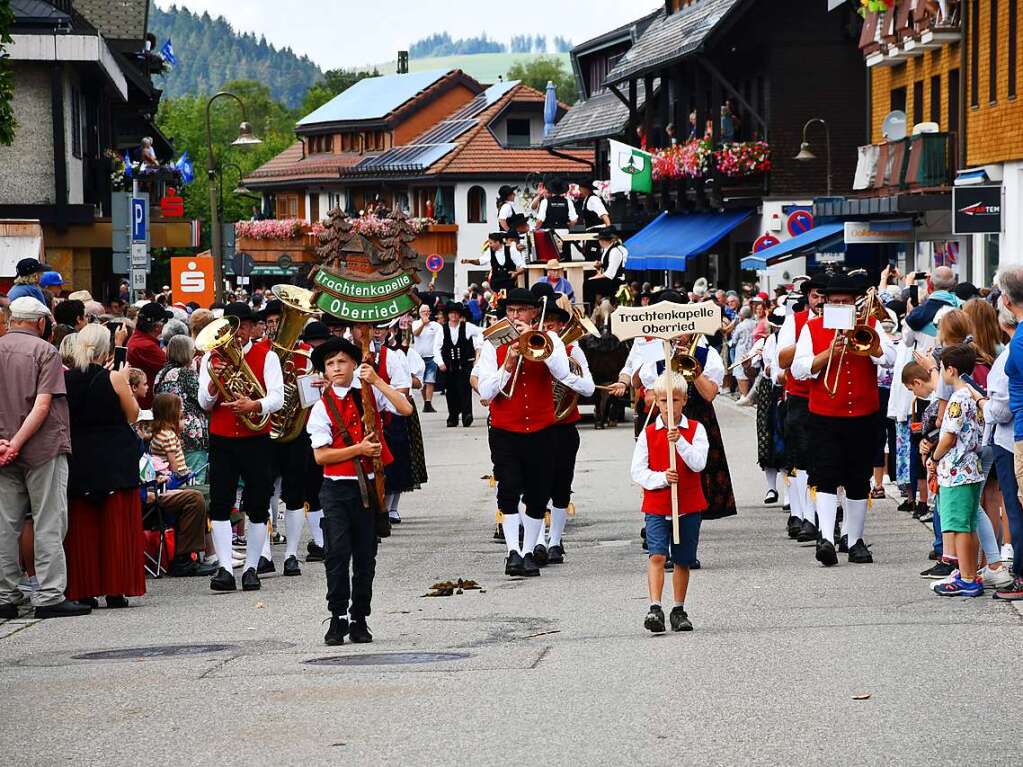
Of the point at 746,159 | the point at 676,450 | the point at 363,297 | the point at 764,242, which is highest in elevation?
the point at 746,159

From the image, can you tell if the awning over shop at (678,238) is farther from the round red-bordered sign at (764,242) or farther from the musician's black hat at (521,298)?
the musician's black hat at (521,298)

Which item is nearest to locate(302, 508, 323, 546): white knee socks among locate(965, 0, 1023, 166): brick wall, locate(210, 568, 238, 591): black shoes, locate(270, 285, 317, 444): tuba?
locate(270, 285, 317, 444): tuba

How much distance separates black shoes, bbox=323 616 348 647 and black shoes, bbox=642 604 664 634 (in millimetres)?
1619

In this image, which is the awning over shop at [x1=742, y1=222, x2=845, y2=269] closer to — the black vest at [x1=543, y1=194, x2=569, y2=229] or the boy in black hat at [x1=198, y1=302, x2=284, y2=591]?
the black vest at [x1=543, y1=194, x2=569, y2=229]

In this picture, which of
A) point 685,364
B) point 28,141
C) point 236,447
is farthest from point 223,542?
point 28,141

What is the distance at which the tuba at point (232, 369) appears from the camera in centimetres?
1285

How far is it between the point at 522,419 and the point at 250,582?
2.20 meters

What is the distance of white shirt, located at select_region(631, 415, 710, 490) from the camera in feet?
34.8

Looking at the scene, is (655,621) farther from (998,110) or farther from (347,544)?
(998,110)

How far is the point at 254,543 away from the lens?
43.1 ft

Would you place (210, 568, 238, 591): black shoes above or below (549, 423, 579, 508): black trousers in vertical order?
below

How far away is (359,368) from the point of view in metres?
10.6

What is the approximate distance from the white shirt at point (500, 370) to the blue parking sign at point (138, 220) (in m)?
11.9

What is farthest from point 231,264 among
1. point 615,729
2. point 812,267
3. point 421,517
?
point 615,729
